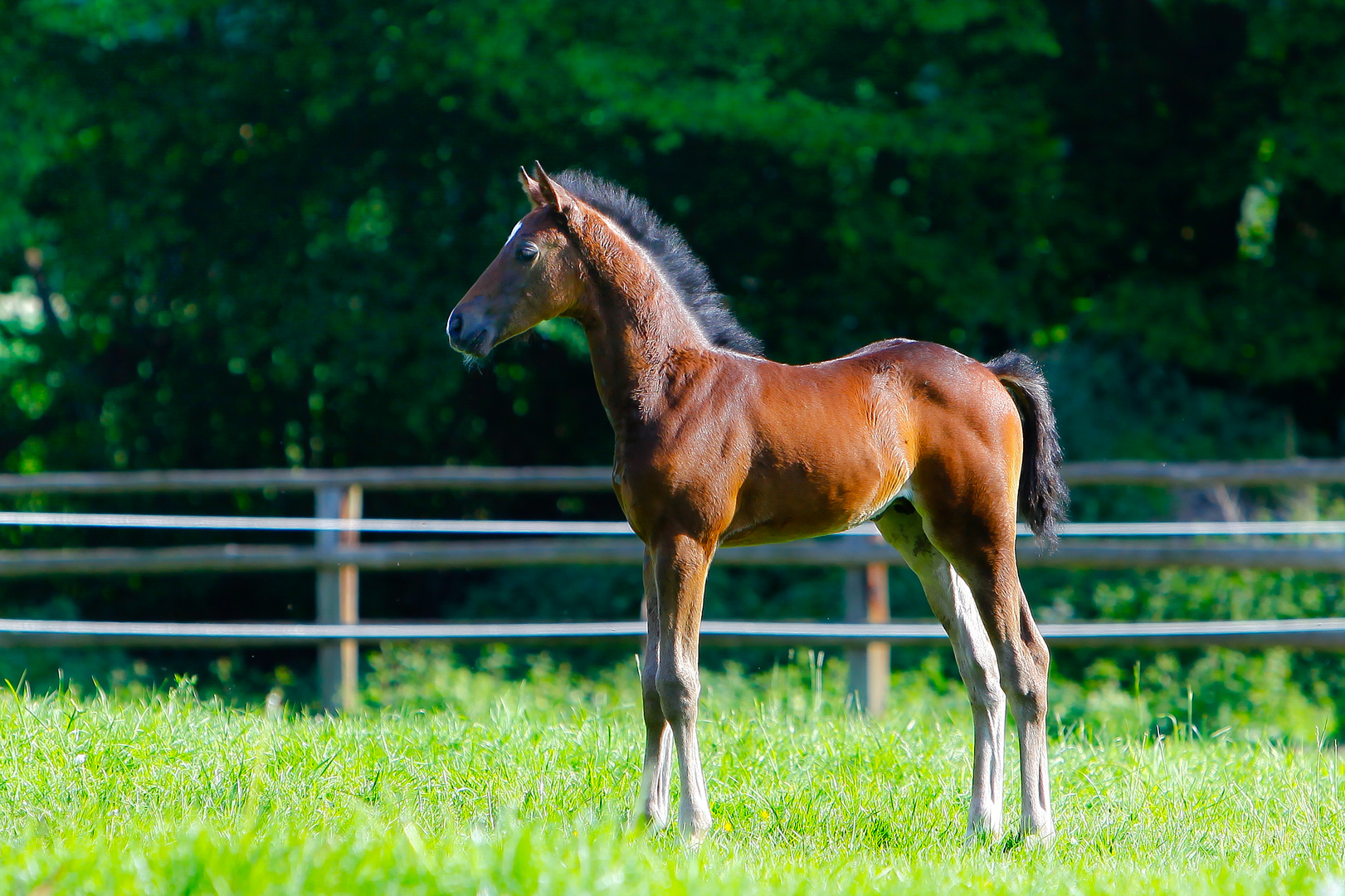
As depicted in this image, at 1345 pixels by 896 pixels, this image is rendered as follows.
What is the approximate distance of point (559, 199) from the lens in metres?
3.52

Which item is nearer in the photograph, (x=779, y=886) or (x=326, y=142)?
(x=779, y=886)

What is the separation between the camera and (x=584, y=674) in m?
9.41

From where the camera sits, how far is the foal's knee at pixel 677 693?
11.3 ft

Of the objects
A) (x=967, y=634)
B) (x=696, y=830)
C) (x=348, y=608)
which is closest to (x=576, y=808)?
(x=696, y=830)

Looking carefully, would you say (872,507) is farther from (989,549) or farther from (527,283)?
(527,283)

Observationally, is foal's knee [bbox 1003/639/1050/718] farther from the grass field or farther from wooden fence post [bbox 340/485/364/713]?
wooden fence post [bbox 340/485/364/713]

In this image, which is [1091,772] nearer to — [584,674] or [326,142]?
[584,674]

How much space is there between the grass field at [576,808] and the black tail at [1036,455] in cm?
94

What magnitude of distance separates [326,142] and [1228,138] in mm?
7208

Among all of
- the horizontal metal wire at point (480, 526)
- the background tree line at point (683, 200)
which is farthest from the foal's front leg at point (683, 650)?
the background tree line at point (683, 200)

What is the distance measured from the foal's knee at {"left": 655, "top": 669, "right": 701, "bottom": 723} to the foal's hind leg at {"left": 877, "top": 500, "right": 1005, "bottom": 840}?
896 mm

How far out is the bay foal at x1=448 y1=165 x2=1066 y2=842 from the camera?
11.4ft

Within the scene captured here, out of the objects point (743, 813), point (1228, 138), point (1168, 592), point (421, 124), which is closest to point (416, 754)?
point (743, 813)

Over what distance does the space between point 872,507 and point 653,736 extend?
36.4 inches
